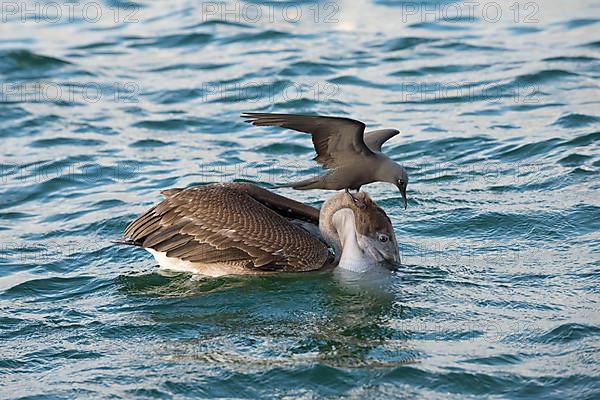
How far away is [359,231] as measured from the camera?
324 inches

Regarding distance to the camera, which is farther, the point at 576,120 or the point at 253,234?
the point at 576,120

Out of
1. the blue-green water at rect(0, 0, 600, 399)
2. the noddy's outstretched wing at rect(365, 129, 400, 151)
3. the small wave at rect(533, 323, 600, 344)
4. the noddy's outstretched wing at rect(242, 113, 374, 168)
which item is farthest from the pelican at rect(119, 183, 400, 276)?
the small wave at rect(533, 323, 600, 344)

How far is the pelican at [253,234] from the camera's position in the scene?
25.9 ft

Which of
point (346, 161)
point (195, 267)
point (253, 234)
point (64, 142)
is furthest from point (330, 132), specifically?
point (64, 142)

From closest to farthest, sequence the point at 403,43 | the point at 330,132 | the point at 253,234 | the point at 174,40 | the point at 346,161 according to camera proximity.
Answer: the point at 253,234 → the point at 330,132 → the point at 346,161 → the point at 403,43 → the point at 174,40

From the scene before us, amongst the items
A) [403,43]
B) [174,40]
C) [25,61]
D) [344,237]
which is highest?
[174,40]

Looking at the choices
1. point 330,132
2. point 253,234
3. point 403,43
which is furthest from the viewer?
point 403,43

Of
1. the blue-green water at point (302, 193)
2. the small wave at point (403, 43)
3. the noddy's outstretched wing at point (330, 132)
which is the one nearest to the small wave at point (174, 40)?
the blue-green water at point (302, 193)

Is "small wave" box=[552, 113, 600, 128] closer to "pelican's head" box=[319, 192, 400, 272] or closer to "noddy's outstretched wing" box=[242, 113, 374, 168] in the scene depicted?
"noddy's outstretched wing" box=[242, 113, 374, 168]

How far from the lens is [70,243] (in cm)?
965

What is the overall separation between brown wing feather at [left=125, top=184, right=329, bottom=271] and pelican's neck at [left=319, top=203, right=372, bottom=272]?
7.1 inches

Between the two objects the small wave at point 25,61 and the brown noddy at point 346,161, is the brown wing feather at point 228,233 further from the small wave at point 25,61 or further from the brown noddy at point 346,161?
the small wave at point 25,61

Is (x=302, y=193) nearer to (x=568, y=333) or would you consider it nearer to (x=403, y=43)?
(x=568, y=333)

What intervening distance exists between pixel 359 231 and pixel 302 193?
Answer: 7.83 feet
